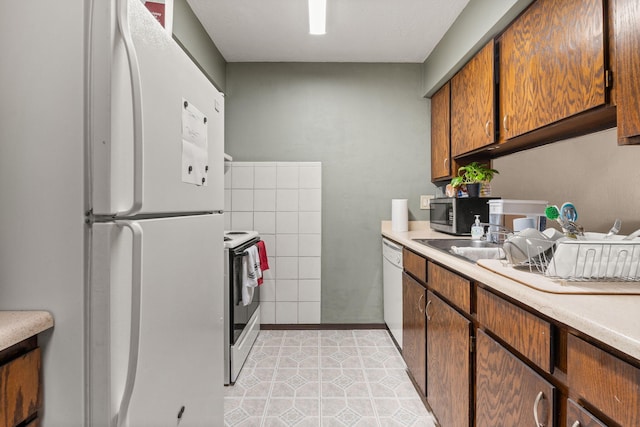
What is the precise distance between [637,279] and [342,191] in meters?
2.32

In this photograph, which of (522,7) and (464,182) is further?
(464,182)

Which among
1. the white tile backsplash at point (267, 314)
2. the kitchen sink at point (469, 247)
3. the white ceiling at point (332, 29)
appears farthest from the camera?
the white tile backsplash at point (267, 314)

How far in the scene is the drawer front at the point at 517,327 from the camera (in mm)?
849

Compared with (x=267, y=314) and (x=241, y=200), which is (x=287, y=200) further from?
(x=267, y=314)

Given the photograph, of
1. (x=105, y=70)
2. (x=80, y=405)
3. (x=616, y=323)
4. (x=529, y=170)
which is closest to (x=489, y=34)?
(x=529, y=170)

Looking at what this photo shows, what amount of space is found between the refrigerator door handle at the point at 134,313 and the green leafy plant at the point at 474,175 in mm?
2235

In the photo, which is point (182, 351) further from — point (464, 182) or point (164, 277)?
point (464, 182)

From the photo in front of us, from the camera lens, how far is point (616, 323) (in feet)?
2.14

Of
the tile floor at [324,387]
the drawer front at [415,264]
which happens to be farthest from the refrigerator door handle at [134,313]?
the drawer front at [415,264]

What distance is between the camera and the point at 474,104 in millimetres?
2197

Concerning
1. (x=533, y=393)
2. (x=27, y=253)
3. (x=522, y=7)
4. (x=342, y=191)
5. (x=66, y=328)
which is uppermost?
(x=522, y=7)

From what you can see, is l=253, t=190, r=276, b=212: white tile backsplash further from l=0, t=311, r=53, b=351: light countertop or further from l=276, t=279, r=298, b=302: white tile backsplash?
l=0, t=311, r=53, b=351: light countertop

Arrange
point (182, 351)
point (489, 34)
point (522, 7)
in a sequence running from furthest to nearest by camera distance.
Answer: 1. point (489, 34)
2. point (522, 7)
3. point (182, 351)

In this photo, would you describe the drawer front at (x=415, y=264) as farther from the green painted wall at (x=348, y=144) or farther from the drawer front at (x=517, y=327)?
the green painted wall at (x=348, y=144)
